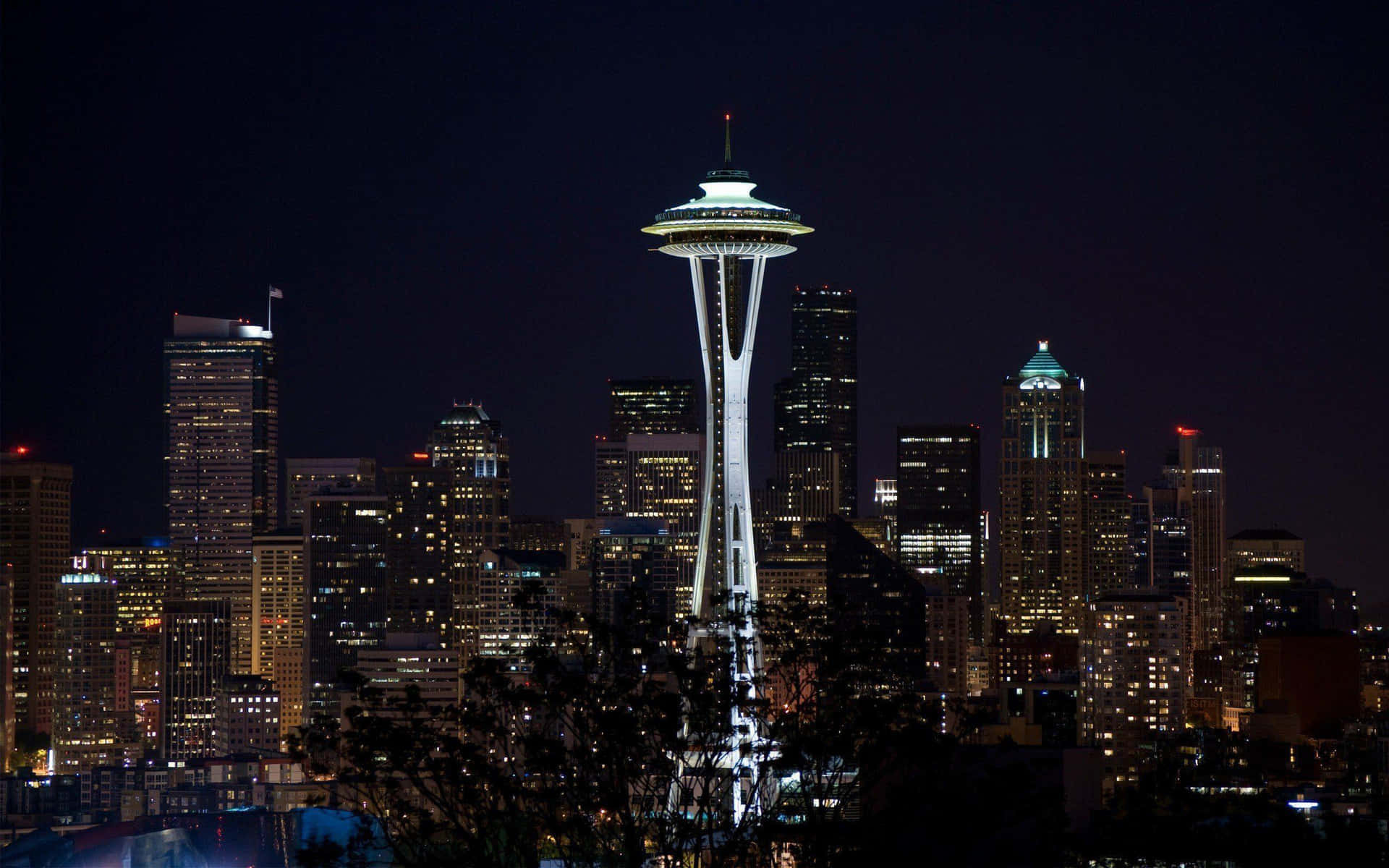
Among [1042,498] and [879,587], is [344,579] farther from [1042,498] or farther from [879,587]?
[1042,498]

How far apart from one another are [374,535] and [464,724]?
8437cm

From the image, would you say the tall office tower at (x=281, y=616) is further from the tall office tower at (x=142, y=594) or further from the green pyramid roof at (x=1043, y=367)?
the green pyramid roof at (x=1043, y=367)

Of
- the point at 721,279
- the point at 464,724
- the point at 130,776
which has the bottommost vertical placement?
the point at 130,776

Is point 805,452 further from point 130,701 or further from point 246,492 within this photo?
point 130,701

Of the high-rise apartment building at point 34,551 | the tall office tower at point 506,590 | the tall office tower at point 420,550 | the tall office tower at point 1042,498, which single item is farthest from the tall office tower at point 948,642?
the high-rise apartment building at point 34,551

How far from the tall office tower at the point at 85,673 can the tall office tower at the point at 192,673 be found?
1968 millimetres

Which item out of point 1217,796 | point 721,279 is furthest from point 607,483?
point 1217,796

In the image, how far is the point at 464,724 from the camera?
19.2 m

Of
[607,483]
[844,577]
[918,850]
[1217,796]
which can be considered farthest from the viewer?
[607,483]

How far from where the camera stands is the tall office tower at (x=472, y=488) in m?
100

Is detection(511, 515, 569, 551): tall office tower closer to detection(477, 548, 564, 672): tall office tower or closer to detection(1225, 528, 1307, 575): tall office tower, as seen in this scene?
detection(477, 548, 564, 672): tall office tower

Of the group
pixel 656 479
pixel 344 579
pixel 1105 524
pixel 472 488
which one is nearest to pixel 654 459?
pixel 656 479

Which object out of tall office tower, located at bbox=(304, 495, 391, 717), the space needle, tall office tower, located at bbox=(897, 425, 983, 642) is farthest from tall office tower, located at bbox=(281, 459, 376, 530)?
the space needle

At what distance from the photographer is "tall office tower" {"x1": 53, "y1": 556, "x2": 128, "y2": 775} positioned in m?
88.8
